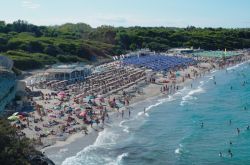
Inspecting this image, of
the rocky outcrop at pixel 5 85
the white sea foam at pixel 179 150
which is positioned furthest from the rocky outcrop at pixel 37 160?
the white sea foam at pixel 179 150

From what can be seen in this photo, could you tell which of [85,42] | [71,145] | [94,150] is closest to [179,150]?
[94,150]

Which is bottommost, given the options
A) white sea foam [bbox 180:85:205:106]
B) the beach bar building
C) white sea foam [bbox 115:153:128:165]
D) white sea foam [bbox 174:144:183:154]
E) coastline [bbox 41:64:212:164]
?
white sea foam [bbox 115:153:128:165]

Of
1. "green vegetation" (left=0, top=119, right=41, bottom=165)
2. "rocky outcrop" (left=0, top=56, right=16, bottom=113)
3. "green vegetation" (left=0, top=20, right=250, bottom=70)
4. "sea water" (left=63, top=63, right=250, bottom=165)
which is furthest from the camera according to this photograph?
"green vegetation" (left=0, top=20, right=250, bottom=70)

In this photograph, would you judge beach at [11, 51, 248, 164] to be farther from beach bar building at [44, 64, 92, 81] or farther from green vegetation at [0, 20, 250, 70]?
green vegetation at [0, 20, 250, 70]

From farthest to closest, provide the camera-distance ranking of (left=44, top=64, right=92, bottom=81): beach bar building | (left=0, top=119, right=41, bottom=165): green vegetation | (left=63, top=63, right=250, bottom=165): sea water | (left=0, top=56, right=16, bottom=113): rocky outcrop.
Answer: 1. (left=44, top=64, right=92, bottom=81): beach bar building
2. (left=63, top=63, right=250, bottom=165): sea water
3. (left=0, top=56, right=16, bottom=113): rocky outcrop
4. (left=0, top=119, right=41, bottom=165): green vegetation

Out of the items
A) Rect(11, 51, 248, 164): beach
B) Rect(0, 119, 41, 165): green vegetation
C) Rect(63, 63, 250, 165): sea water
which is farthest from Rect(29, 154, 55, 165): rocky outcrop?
Rect(11, 51, 248, 164): beach

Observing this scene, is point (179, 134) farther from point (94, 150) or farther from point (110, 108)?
point (110, 108)

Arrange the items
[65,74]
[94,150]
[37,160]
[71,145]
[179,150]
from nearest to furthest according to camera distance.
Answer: [37,160] < [94,150] < [179,150] < [71,145] < [65,74]
